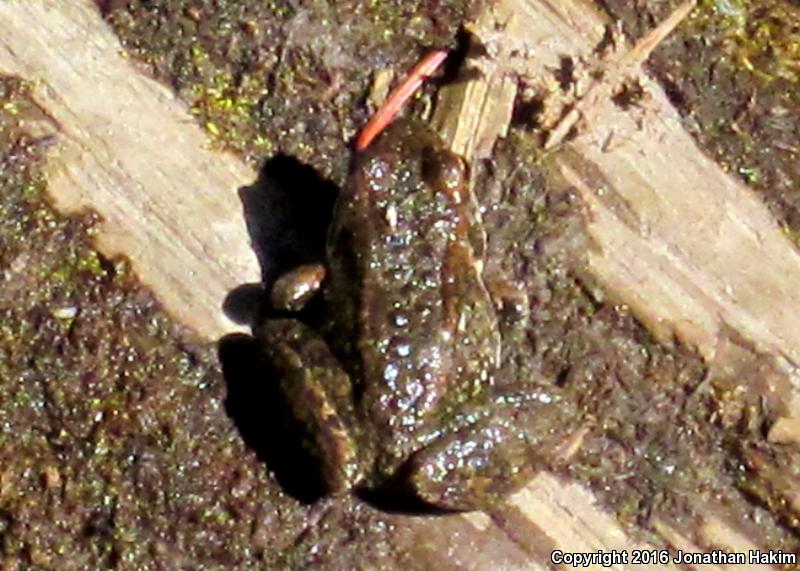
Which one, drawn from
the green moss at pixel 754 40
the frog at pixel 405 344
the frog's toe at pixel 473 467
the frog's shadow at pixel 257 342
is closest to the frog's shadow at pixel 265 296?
the frog's shadow at pixel 257 342

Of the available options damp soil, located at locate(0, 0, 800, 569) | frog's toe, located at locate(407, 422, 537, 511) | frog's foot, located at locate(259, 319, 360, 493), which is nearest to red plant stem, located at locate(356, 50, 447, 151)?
damp soil, located at locate(0, 0, 800, 569)

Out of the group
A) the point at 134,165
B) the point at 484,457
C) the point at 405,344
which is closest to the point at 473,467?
the point at 484,457

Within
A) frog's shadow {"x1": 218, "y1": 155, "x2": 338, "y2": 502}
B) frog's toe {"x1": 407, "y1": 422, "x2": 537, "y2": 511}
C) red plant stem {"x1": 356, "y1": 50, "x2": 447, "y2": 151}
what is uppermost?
red plant stem {"x1": 356, "y1": 50, "x2": 447, "y2": 151}

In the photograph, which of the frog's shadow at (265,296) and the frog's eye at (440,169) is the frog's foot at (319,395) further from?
the frog's eye at (440,169)

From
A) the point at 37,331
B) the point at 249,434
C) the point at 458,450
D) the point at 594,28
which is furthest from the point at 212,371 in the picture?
the point at 594,28

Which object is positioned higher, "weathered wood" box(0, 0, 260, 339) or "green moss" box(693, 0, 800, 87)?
"green moss" box(693, 0, 800, 87)

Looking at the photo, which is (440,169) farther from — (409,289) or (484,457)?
(484,457)

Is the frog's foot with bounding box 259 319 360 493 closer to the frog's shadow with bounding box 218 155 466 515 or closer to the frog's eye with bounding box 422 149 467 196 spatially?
the frog's shadow with bounding box 218 155 466 515
